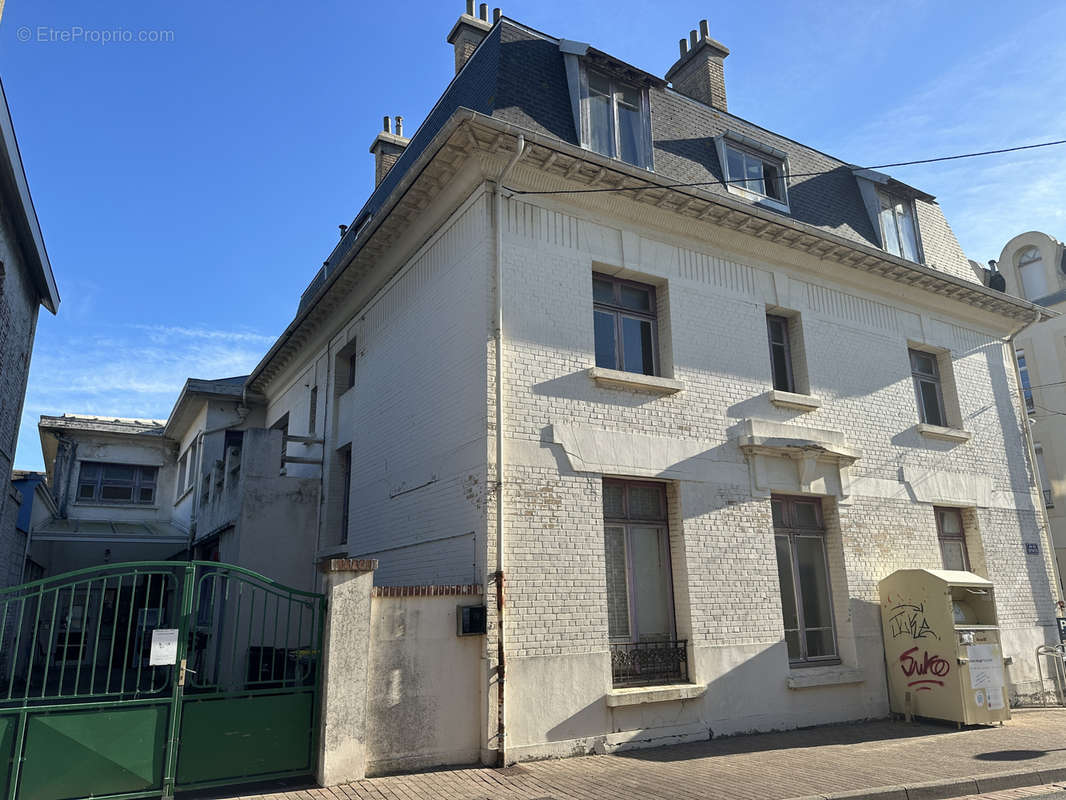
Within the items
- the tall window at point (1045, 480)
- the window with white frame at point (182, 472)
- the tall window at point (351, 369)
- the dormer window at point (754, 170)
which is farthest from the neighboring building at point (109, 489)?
the tall window at point (1045, 480)

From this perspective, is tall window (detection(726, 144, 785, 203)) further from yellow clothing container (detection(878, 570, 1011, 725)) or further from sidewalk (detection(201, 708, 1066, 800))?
sidewalk (detection(201, 708, 1066, 800))

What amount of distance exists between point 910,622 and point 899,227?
7653 millimetres

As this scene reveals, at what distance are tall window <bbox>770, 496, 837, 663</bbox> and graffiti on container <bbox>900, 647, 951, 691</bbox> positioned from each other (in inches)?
39.7

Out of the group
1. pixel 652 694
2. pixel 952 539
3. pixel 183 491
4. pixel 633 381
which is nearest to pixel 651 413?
pixel 633 381

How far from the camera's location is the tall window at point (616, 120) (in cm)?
1136

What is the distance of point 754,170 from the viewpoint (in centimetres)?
1338

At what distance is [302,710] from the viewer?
7801 mm

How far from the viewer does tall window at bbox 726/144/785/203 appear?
12977 millimetres

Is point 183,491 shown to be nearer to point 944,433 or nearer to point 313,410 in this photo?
point 313,410

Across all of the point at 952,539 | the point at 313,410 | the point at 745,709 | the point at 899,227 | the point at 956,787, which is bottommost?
the point at 956,787

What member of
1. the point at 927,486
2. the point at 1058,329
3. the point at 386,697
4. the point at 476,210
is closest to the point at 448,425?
the point at 476,210

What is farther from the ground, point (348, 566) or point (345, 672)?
point (348, 566)

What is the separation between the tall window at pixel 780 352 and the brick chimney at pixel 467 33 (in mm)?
7225

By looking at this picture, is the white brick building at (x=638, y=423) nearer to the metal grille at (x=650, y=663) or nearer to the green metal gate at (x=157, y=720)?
the metal grille at (x=650, y=663)
